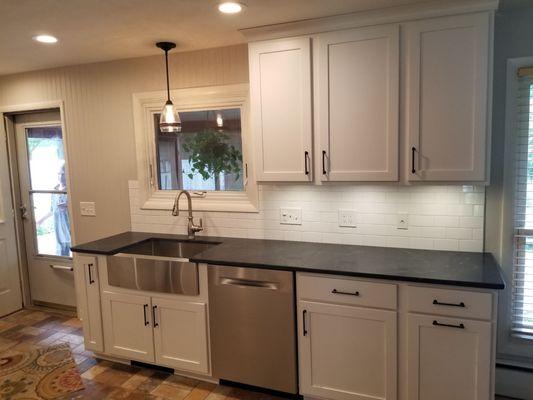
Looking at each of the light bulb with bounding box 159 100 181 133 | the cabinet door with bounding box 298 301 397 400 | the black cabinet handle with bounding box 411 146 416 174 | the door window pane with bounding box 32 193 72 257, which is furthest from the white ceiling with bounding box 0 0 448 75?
the cabinet door with bounding box 298 301 397 400

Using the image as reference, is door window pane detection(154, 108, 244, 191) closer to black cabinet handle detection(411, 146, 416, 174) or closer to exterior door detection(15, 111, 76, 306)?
exterior door detection(15, 111, 76, 306)

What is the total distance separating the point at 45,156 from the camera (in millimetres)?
3889

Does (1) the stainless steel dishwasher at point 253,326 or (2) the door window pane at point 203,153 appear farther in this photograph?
(2) the door window pane at point 203,153

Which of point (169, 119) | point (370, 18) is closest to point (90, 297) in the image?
point (169, 119)

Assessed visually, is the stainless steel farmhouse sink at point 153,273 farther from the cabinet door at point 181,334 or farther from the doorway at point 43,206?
the doorway at point 43,206

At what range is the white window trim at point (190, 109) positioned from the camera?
297 centimetres

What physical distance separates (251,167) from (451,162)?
139 centimetres

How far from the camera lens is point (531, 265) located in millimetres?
2385

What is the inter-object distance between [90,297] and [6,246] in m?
1.70

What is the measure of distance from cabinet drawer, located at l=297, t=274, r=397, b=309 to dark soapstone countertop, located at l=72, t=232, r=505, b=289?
0.18ft

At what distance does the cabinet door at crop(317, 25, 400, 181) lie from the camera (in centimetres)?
226

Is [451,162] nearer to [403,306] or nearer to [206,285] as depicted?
[403,306]

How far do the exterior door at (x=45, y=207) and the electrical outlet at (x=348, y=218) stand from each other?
269 centimetres

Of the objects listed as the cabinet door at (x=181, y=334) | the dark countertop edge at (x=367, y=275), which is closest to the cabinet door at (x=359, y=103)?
the dark countertop edge at (x=367, y=275)
